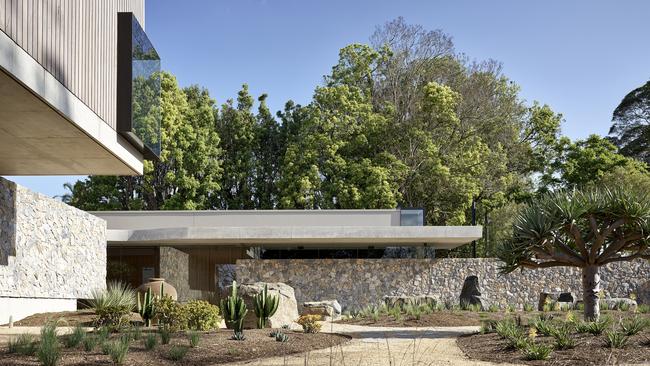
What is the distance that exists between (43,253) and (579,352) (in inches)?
654

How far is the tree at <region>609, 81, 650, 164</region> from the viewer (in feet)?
168

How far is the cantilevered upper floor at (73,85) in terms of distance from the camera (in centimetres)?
1376

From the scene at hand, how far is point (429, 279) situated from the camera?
108 ft

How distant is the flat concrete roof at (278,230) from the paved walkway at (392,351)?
1113cm

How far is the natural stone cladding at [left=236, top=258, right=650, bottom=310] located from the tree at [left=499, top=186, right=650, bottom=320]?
584 inches

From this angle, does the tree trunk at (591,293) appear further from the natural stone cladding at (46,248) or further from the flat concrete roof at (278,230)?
the natural stone cladding at (46,248)

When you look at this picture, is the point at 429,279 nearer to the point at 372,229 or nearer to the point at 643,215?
the point at 372,229

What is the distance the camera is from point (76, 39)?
16547mm

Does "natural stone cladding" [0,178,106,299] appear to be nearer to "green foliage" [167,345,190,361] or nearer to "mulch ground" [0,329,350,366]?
"mulch ground" [0,329,350,366]

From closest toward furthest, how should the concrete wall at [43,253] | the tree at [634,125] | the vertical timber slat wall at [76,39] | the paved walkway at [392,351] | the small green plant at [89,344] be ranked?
the paved walkway at [392,351] → the small green plant at [89,344] → the vertical timber slat wall at [76,39] → the concrete wall at [43,253] → the tree at [634,125]

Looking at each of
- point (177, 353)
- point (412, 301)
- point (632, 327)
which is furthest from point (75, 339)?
point (412, 301)

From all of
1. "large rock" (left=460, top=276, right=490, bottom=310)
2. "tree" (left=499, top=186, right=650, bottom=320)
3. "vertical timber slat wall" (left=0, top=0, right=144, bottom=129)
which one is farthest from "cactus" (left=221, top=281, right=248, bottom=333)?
"large rock" (left=460, top=276, right=490, bottom=310)

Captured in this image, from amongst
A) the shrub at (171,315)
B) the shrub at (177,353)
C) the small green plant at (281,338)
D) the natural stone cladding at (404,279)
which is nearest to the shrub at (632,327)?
the small green plant at (281,338)

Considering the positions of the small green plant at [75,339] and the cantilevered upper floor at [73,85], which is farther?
the cantilevered upper floor at [73,85]
